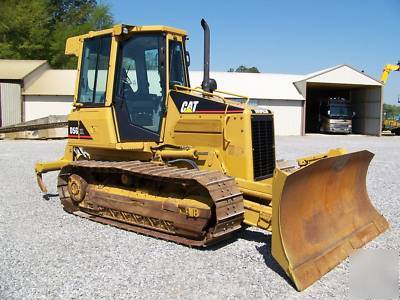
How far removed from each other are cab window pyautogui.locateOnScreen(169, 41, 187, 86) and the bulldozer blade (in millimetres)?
2720

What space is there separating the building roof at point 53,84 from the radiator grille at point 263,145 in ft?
83.4

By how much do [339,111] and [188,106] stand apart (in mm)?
30561

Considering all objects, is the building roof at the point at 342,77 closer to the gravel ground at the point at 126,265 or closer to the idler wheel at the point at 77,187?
the gravel ground at the point at 126,265

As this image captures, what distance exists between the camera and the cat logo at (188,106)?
6.84 metres

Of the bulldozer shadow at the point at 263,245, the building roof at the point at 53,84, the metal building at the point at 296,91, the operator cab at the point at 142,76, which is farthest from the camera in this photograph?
the metal building at the point at 296,91

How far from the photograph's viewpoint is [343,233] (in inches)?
233

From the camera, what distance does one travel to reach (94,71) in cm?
760

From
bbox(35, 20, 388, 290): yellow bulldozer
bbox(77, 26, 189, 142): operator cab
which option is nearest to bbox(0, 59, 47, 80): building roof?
bbox(35, 20, 388, 290): yellow bulldozer

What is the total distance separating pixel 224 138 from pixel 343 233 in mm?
2041

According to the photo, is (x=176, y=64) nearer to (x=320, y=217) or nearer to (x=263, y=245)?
(x=263, y=245)

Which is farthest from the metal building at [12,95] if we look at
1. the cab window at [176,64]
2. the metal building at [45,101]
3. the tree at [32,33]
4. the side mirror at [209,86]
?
the side mirror at [209,86]

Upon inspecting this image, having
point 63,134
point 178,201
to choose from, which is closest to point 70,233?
point 178,201

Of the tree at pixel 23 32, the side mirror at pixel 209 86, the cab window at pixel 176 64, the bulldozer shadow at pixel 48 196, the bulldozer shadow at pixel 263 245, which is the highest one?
the tree at pixel 23 32

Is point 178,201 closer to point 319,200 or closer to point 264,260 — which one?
point 264,260
